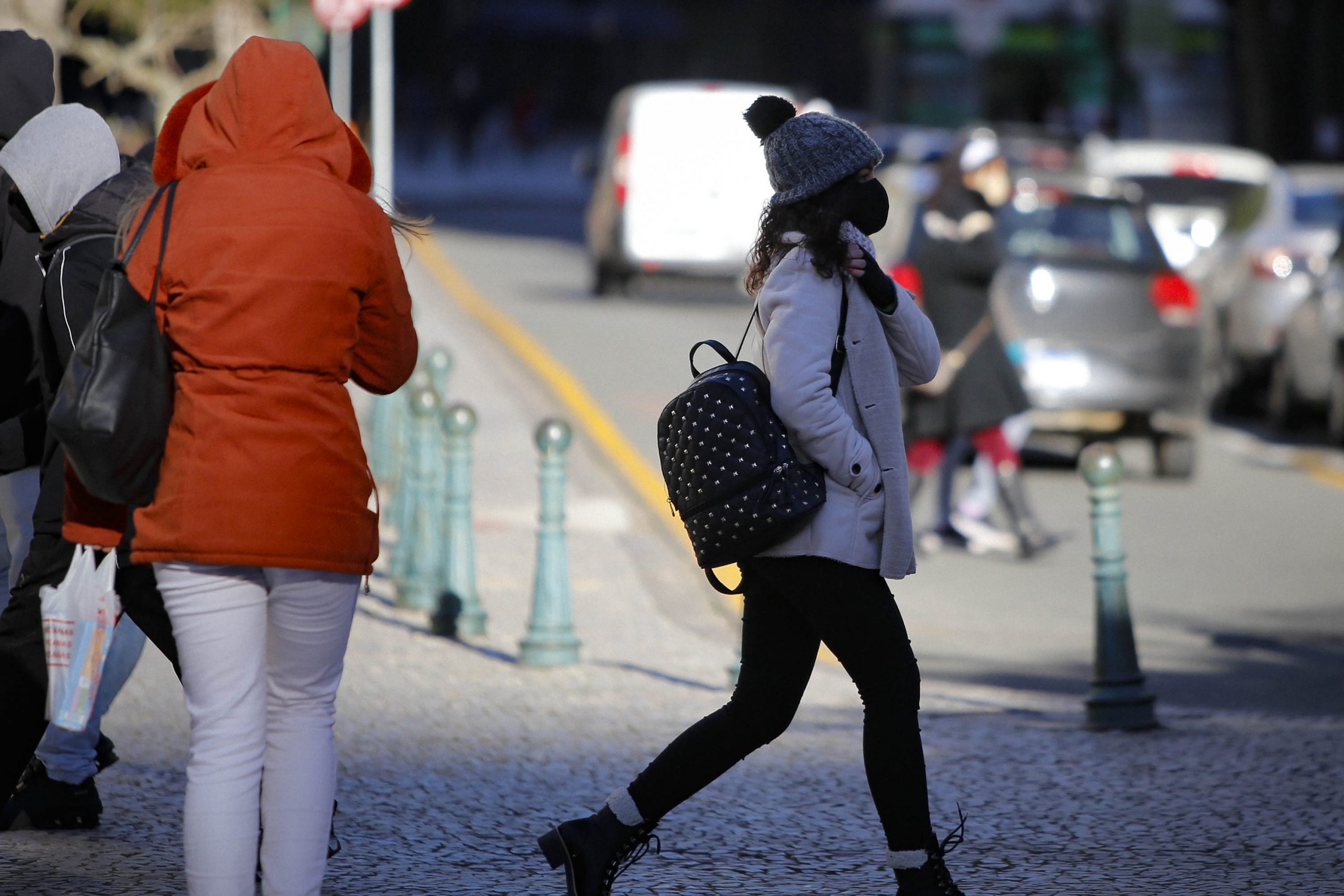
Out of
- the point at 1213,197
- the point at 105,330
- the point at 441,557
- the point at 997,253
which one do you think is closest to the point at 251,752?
the point at 105,330

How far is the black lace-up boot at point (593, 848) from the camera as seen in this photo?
14.9 ft

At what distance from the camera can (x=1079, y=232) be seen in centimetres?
1241

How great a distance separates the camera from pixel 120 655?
524cm

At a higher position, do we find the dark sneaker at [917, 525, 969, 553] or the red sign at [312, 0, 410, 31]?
the red sign at [312, 0, 410, 31]

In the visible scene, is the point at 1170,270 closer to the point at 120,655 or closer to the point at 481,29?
the point at 120,655

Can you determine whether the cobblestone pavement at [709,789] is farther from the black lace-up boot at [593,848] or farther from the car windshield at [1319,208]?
the car windshield at [1319,208]

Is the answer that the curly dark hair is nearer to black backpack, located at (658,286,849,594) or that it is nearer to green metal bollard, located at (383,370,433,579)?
black backpack, located at (658,286,849,594)

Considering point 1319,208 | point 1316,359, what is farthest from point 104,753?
point 1319,208

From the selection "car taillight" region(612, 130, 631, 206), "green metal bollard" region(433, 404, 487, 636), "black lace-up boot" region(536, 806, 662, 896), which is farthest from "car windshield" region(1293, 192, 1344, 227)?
"black lace-up boot" region(536, 806, 662, 896)

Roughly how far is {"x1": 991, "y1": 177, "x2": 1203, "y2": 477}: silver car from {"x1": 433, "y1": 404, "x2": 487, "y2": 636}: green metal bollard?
493 cm

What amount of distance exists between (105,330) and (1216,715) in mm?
4268

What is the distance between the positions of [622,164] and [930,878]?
18.2m

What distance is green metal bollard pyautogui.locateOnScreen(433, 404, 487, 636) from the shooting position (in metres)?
7.95

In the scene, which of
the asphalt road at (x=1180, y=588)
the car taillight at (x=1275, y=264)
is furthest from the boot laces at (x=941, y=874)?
the car taillight at (x=1275, y=264)
